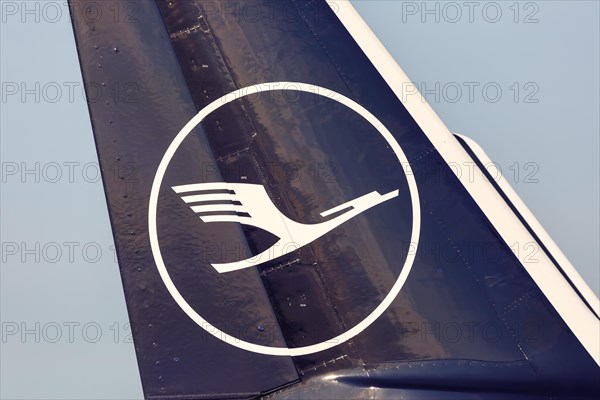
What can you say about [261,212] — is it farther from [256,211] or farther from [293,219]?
[293,219]

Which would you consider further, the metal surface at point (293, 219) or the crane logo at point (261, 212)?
the crane logo at point (261, 212)

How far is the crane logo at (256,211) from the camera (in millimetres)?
8289

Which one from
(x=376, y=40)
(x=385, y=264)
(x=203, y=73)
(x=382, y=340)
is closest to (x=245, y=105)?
(x=203, y=73)

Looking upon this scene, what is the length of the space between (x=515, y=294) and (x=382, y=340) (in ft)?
4.00

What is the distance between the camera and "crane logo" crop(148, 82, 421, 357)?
8.20 meters

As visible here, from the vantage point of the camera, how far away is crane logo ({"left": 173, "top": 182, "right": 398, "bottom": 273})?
27.2 feet

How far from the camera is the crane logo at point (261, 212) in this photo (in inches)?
323

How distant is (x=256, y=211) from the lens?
331 inches

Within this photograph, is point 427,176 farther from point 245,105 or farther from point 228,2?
point 228,2

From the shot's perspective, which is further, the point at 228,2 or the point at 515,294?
the point at 228,2

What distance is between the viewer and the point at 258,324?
828 centimetres

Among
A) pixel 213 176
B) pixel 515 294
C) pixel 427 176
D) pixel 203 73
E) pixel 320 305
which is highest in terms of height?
pixel 203 73

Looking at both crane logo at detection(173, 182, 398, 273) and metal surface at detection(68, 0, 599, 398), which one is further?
crane logo at detection(173, 182, 398, 273)

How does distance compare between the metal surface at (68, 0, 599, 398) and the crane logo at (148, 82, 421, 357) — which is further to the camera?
the crane logo at (148, 82, 421, 357)
